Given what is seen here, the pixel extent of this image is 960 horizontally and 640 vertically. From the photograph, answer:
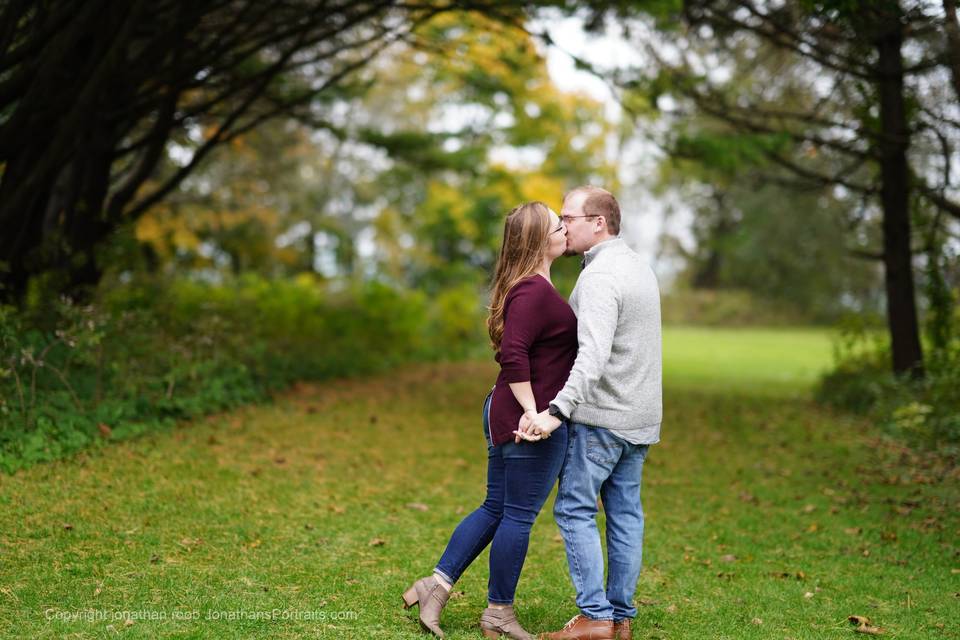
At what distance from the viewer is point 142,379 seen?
8.55 m

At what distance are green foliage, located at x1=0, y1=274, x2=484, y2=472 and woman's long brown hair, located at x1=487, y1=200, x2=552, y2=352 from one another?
7.82ft

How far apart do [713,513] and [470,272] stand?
798 inches

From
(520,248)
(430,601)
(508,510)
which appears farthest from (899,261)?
(430,601)

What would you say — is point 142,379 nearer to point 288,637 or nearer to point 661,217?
point 288,637

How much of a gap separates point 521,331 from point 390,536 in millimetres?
2618

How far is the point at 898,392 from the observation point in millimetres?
11281

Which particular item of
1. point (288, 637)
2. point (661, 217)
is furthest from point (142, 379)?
point (661, 217)

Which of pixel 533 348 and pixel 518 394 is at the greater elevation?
pixel 533 348

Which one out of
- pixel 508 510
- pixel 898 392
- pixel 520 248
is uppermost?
pixel 520 248

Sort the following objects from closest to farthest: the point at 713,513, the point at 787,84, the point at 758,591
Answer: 1. the point at 758,591
2. the point at 713,513
3. the point at 787,84

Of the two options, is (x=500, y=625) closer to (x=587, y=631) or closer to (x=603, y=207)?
(x=587, y=631)

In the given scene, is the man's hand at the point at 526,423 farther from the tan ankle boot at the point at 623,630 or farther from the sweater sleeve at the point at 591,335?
the tan ankle boot at the point at 623,630

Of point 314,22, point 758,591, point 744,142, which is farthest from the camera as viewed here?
point 744,142

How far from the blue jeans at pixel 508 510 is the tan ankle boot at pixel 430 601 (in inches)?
2.5
